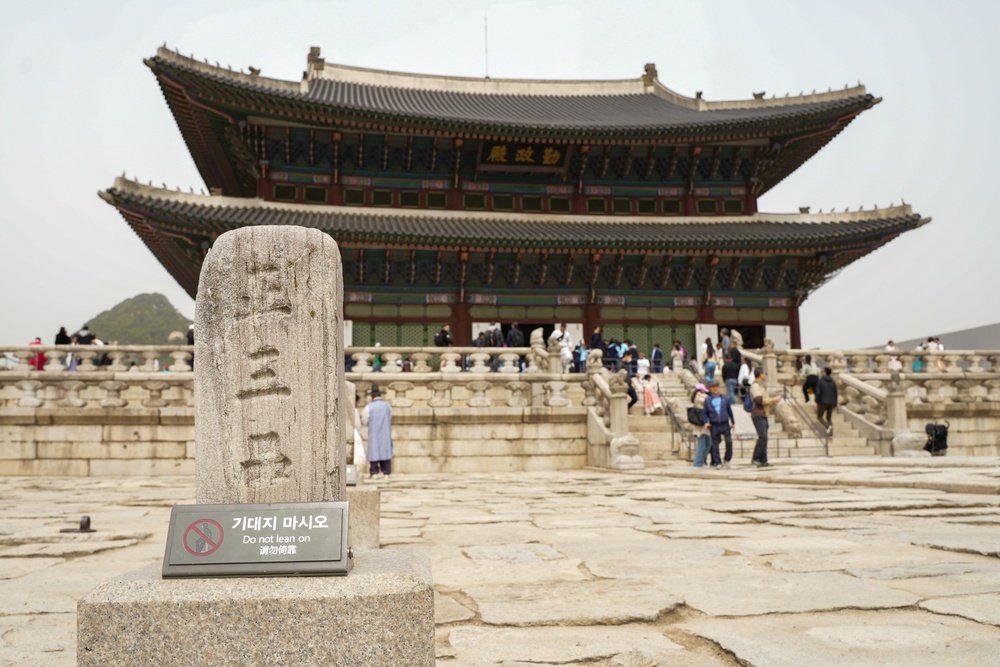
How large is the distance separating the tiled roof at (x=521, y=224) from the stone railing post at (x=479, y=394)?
5.18 m

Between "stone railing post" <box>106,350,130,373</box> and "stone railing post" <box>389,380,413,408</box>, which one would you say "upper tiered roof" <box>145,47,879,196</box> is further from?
"stone railing post" <box>389,380,413,408</box>

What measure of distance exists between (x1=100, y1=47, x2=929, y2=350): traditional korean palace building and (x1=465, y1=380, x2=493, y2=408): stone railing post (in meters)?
5.19

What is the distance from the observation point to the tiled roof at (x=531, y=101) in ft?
69.9

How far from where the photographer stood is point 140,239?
21266 millimetres

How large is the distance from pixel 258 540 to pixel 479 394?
13.3 meters

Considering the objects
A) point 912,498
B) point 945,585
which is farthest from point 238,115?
point 945,585

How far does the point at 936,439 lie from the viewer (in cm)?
1437

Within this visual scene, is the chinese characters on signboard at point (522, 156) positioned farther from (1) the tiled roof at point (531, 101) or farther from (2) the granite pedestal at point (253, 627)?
(2) the granite pedestal at point (253, 627)

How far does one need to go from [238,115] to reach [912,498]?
1777 cm

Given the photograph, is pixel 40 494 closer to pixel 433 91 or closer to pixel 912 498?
pixel 912 498

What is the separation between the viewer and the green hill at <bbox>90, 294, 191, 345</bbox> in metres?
65.6

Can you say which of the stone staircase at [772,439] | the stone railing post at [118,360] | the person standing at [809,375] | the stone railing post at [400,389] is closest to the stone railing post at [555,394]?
the stone staircase at [772,439]

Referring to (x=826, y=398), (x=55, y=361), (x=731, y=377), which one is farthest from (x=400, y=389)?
(x=826, y=398)

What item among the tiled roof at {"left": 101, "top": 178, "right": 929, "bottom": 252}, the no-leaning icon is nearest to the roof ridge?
the tiled roof at {"left": 101, "top": 178, "right": 929, "bottom": 252}
